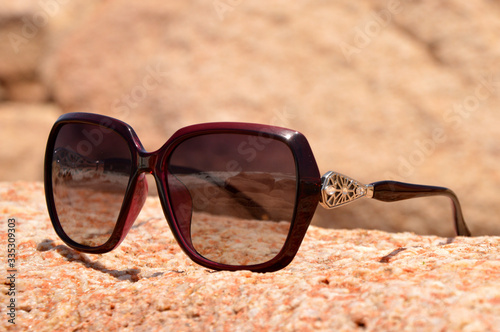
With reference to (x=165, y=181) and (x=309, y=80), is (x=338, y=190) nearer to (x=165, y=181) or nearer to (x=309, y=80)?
(x=165, y=181)

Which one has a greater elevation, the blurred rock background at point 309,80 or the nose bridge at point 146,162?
the blurred rock background at point 309,80

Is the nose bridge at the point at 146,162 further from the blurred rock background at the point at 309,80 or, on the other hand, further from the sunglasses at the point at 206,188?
the blurred rock background at the point at 309,80

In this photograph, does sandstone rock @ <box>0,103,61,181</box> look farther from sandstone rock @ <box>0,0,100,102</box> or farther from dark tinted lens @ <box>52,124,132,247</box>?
dark tinted lens @ <box>52,124,132,247</box>

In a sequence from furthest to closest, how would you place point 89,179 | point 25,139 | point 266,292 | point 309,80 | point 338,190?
point 25,139 < point 309,80 < point 89,179 < point 338,190 < point 266,292

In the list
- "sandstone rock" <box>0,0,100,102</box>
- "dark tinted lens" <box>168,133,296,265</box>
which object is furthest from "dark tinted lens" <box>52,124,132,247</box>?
"sandstone rock" <box>0,0,100,102</box>

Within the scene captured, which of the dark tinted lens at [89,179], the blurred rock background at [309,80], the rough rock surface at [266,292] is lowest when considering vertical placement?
the rough rock surface at [266,292]

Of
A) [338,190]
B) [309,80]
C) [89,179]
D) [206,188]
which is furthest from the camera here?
[309,80]

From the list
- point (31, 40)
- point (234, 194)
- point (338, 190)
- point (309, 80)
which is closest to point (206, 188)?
point (234, 194)

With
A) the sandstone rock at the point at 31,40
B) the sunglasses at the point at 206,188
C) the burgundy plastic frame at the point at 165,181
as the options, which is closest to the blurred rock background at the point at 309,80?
the sandstone rock at the point at 31,40
